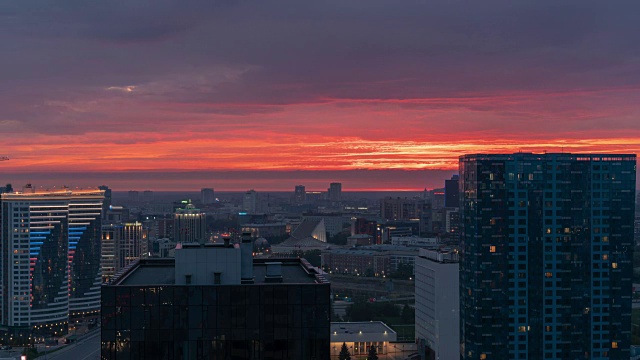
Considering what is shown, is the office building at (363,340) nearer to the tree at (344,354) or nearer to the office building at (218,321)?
the tree at (344,354)

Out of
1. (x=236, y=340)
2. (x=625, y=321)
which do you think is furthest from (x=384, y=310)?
(x=236, y=340)

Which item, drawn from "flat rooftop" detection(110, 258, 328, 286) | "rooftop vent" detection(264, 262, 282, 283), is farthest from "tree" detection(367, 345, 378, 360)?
"rooftop vent" detection(264, 262, 282, 283)

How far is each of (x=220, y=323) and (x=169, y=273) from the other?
22.7 feet

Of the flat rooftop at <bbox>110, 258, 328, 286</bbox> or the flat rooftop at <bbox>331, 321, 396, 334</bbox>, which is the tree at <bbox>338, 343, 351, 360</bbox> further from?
the flat rooftop at <bbox>110, 258, 328, 286</bbox>

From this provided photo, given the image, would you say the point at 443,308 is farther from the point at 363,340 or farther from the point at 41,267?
the point at 41,267

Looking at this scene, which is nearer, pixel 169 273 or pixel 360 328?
pixel 169 273

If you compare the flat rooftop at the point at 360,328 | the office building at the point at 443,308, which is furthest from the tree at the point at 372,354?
the office building at the point at 443,308

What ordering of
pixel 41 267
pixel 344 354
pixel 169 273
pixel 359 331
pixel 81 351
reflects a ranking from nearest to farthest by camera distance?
pixel 169 273
pixel 344 354
pixel 359 331
pixel 81 351
pixel 41 267

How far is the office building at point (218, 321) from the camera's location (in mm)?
30672

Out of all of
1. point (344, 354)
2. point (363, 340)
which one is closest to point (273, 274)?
point (344, 354)

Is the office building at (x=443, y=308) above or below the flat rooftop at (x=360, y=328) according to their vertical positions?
above

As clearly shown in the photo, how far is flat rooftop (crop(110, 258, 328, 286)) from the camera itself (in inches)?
1323

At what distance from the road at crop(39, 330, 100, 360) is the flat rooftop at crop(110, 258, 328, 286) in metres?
89.2

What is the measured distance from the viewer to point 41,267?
156750mm
